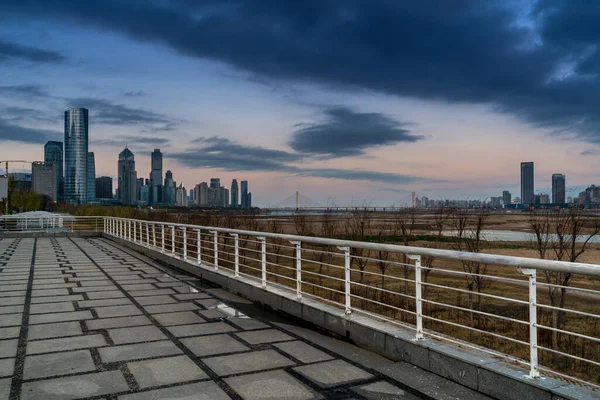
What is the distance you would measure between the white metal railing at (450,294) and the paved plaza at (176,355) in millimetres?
645

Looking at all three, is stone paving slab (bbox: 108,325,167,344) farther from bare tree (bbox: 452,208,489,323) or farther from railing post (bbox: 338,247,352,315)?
bare tree (bbox: 452,208,489,323)

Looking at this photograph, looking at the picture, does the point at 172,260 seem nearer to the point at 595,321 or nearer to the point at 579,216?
the point at 595,321

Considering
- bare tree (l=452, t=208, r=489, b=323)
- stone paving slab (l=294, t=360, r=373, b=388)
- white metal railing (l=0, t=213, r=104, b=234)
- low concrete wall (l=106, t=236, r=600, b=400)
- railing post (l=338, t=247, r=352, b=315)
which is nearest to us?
low concrete wall (l=106, t=236, r=600, b=400)

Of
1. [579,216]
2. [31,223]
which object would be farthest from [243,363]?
[31,223]

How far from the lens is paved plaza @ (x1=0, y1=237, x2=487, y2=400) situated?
150 inches

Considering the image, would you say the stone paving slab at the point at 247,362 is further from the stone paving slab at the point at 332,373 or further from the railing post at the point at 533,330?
the railing post at the point at 533,330

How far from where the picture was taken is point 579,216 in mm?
19375

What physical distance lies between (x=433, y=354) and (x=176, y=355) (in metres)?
2.47

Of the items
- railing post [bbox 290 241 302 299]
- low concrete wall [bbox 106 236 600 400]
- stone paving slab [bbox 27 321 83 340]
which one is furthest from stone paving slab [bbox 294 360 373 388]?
stone paving slab [bbox 27 321 83 340]

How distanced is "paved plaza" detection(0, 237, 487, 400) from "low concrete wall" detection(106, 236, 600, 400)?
111 mm

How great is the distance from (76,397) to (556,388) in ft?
11.4

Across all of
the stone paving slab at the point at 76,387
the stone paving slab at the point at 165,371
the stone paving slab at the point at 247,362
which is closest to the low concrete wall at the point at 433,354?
the stone paving slab at the point at 247,362

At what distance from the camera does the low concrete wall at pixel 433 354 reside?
3.32 meters

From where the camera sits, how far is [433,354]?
13.7 feet
